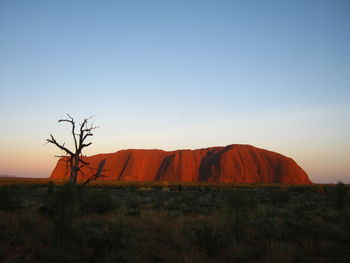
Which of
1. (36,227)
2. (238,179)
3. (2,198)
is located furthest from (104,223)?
(238,179)

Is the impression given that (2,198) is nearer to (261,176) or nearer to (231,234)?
(231,234)

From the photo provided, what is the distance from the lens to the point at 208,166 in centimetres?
7981

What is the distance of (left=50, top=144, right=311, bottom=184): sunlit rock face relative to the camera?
238 ft

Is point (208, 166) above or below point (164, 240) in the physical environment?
above

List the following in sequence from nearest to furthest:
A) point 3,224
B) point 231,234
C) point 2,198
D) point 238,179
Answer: point 3,224, point 231,234, point 2,198, point 238,179

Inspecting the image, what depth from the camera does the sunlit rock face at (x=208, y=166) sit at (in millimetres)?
72438

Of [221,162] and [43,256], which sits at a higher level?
[221,162]

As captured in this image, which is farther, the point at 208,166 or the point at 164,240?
the point at 208,166

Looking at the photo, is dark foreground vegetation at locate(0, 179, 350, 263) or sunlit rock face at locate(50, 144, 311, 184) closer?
dark foreground vegetation at locate(0, 179, 350, 263)

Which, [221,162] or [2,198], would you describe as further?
[221,162]

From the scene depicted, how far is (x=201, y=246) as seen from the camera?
5.90 m

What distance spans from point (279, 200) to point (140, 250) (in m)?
14.9

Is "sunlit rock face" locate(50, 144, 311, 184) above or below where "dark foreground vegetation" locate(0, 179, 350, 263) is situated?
above

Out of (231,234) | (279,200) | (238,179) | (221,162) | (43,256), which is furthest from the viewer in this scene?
(221,162)
